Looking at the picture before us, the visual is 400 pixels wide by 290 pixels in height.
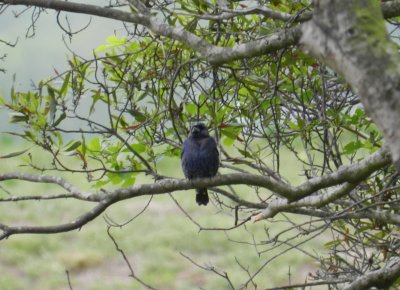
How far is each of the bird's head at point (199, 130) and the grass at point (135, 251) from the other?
610cm

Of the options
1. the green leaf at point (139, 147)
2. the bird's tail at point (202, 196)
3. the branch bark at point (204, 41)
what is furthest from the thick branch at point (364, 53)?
the bird's tail at point (202, 196)

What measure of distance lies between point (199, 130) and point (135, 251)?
27.7ft

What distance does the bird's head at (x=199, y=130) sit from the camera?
4664mm

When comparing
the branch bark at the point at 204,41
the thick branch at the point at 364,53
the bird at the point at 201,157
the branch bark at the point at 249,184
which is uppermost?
the bird at the point at 201,157

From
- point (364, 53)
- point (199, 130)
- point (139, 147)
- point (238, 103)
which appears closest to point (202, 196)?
point (199, 130)

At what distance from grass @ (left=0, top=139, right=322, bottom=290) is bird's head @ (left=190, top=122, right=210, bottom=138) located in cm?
610

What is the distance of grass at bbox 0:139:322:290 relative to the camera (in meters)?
11.9

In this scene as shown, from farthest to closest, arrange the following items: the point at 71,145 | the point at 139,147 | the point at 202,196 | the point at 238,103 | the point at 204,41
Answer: the point at 202,196
the point at 238,103
the point at 139,147
the point at 71,145
the point at 204,41

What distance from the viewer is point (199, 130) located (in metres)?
4.94

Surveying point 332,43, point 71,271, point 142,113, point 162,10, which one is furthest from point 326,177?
point 71,271

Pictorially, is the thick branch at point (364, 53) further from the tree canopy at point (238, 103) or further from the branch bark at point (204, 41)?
the branch bark at point (204, 41)

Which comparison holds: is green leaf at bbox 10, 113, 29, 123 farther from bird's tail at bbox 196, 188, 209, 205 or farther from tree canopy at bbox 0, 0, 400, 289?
bird's tail at bbox 196, 188, 209, 205

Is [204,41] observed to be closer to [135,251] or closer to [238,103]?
[238,103]

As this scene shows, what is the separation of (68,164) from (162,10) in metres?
9.33
